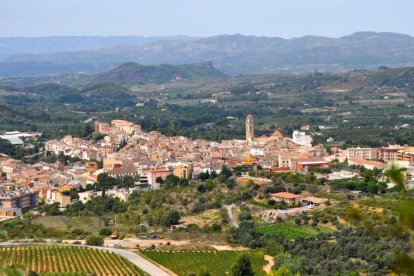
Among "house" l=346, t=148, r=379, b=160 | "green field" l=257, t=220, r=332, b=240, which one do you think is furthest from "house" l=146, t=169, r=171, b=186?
"green field" l=257, t=220, r=332, b=240

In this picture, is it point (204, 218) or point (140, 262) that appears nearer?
point (140, 262)

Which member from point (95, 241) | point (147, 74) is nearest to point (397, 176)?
point (95, 241)

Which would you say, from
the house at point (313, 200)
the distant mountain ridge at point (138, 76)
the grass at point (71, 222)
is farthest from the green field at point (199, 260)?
the distant mountain ridge at point (138, 76)

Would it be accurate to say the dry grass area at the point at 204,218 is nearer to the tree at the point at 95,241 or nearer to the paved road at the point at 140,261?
the tree at the point at 95,241

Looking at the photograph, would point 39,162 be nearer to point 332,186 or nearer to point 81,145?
Answer: point 81,145

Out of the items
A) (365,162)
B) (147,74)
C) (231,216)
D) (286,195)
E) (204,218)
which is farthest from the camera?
(147,74)

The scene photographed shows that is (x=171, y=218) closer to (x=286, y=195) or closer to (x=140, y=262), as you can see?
(x=286, y=195)
